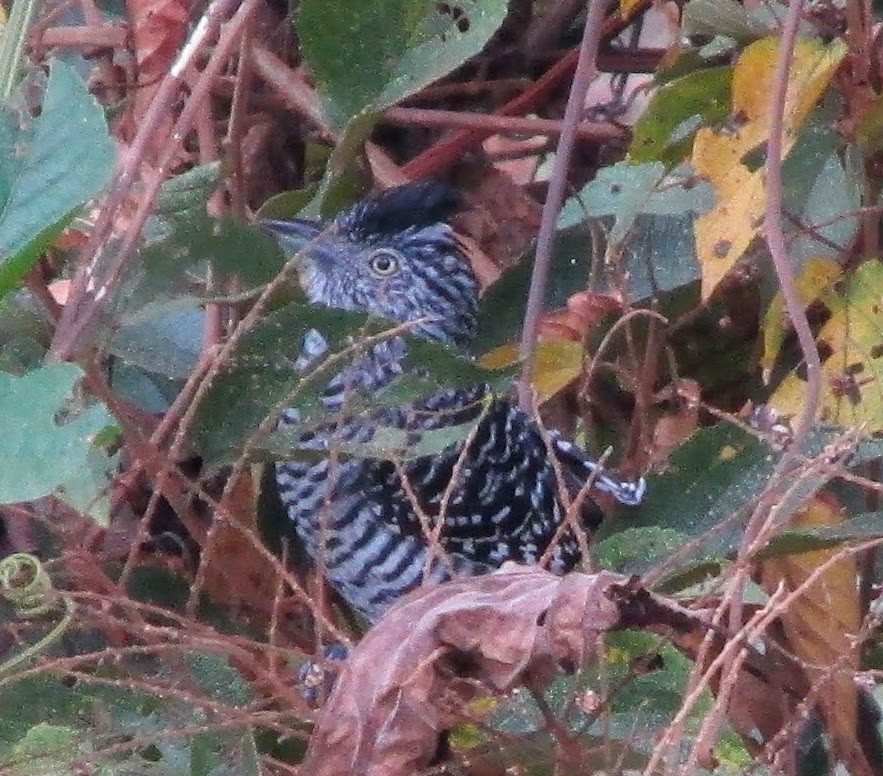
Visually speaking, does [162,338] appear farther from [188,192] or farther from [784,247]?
[784,247]

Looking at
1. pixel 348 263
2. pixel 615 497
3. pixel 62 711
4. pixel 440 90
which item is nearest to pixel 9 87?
pixel 62 711

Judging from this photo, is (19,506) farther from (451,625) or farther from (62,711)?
(451,625)

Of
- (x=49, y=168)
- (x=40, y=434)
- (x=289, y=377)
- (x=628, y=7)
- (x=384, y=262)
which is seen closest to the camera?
(x=40, y=434)

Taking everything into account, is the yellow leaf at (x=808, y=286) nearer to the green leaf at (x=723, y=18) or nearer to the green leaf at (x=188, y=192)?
the green leaf at (x=723, y=18)

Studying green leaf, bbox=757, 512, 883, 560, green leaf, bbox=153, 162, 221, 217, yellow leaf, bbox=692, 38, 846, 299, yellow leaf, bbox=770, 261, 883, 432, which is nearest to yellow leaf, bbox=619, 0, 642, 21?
yellow leaf, bbox=692, 38, 846, 299

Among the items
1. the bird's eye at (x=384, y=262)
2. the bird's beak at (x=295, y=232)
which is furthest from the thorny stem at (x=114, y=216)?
the bird's eye at (x=384, y=262)

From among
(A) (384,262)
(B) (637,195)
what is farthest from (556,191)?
(A) (384,262)

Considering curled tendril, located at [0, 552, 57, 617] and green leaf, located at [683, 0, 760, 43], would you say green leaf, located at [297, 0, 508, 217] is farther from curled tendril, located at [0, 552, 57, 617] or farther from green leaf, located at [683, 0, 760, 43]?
curled tendril, located at [0, 552, 57, 617]
